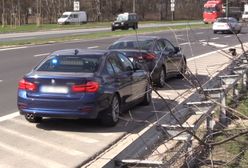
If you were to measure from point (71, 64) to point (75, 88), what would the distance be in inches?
29.5

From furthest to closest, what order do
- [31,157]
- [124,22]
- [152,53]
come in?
[124,22] → [152,53] → [31,157]

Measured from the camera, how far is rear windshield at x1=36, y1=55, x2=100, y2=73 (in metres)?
9.80

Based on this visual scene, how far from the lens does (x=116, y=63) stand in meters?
10.8

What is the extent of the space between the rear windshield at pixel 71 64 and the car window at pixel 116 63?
44cm

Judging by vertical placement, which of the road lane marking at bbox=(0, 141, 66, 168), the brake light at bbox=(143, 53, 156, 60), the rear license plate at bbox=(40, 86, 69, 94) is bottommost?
the road lane marking at bbox=(0, 141, 66, 168)

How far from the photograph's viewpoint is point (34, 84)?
31.4ft

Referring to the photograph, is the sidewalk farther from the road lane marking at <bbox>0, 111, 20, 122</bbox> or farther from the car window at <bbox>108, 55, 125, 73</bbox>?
the road lane marking at <bbox>0, 111, 20, 122</bbox>

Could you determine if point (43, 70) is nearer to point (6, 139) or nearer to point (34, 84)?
point (34, 84)

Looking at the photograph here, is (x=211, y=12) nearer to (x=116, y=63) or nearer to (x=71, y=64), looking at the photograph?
(x=116, y=63)

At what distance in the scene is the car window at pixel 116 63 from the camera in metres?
10.5

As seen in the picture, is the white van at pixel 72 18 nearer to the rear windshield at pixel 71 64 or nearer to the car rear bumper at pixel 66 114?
the rear windshield at pixel 71 64

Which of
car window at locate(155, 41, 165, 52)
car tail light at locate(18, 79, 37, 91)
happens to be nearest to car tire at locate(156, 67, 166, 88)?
car window at locate(155, 41, 165, 52)

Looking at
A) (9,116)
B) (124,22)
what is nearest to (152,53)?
(9,116)

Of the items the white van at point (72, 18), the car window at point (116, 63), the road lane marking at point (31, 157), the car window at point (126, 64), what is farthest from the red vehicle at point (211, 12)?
the road lane marking at point (31, 157)
